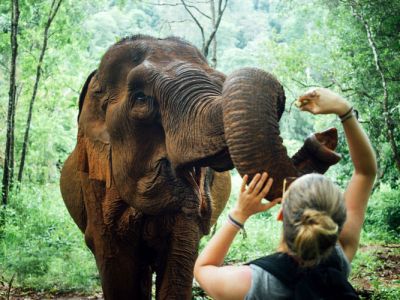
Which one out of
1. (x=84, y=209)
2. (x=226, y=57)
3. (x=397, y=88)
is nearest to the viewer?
(x=84, y=209)

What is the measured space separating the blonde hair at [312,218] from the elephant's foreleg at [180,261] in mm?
2416

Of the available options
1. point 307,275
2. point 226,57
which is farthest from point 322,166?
point 226,57

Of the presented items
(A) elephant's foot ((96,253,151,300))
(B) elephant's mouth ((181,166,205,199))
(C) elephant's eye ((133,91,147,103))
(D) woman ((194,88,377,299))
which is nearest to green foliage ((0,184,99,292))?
Result: (A) elephant's foot ((96,253,151,300))

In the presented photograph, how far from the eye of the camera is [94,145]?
496 centimetres

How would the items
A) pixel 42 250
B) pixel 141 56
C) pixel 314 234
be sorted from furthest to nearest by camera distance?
pixel 42 250, pixel 141 56, pixel 314 234

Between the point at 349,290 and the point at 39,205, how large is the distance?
11.0 meters

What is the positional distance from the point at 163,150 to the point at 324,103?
71.2 inches

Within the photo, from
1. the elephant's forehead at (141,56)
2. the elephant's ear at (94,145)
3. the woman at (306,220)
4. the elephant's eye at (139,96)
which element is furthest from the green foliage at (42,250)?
the woman at (306,220)

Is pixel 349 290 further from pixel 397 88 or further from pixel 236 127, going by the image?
pixel 397 88

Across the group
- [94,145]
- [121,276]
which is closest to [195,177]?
[94,145]

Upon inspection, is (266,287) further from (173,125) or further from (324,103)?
(173,125)

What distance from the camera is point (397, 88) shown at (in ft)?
34.5

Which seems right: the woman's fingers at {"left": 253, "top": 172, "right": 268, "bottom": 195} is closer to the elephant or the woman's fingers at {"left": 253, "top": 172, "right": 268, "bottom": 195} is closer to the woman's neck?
the elephant

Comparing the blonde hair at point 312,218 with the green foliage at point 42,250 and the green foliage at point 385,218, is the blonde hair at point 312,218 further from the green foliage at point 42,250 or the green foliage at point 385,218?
the green foliage at point 385,218
